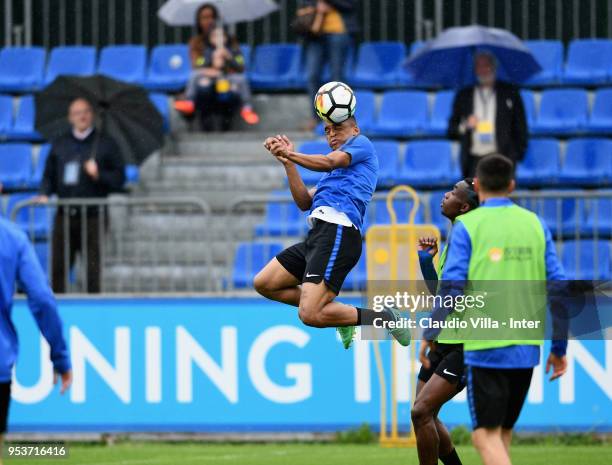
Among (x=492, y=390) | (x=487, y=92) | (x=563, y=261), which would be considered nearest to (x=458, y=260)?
(x=492, y=390)

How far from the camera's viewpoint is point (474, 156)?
1566 centimetres

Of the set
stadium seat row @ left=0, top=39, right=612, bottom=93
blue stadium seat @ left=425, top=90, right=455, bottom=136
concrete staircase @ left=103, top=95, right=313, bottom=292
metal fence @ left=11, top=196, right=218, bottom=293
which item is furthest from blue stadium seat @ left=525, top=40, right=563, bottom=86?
metal fence @ left=11, top=196, right=218, bottom=293

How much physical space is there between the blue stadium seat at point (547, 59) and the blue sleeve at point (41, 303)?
11.6 meters

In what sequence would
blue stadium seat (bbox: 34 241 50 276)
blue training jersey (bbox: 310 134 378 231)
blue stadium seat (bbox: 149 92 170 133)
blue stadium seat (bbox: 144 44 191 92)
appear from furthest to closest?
blue stadium seat (bbox: 144 44 191 92) < blue stadium seat (bbox: 149 92 170 133) < blue stadium seat (bbox: 34 241 50 276) < blue training jersey (bbox: 310 134 378 231)

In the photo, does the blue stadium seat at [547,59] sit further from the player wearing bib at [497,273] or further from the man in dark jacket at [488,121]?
the player wearing bib at [497,273]

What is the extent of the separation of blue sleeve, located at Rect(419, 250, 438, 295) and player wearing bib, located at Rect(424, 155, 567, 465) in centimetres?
137

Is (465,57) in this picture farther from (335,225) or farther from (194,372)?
(335,225)

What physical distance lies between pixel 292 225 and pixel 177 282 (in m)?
A: 1.25

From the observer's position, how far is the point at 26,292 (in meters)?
7.16

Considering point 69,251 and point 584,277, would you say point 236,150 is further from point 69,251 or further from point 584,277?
point 584,277

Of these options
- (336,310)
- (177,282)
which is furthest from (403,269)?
(336,310)

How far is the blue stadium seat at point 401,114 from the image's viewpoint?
17.3 meters

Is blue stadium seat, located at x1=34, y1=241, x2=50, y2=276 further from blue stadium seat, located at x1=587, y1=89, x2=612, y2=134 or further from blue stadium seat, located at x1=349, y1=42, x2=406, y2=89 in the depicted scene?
blue stadium seat, located at x1=587, y1=89, x2=612, y2=134

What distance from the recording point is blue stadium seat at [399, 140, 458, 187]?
16250 mm
